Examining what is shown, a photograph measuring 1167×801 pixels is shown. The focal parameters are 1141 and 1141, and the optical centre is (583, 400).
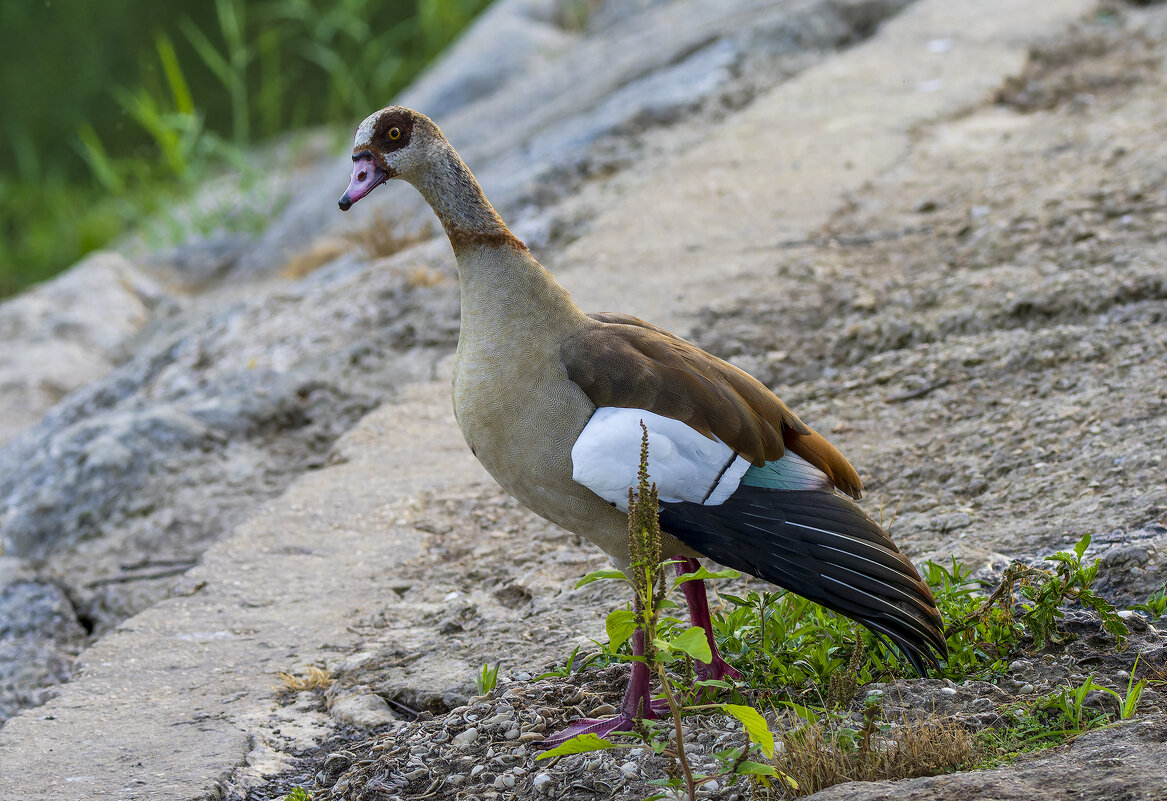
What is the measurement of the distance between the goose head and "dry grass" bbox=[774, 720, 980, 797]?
1.57 meters

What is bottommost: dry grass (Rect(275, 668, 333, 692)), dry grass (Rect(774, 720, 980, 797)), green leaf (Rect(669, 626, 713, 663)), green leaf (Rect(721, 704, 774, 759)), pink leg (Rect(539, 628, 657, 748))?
dry grass (Rect(774, 720, 980, 797))

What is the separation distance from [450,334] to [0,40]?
11.5 m

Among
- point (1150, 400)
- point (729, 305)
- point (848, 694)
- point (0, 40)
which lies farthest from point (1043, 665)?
point (0, 40)

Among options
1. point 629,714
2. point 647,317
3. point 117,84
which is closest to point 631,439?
point 629,714

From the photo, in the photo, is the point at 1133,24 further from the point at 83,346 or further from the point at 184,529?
the point at 83,346

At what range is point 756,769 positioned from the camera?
2.01 metres

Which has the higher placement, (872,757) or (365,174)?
(365,174)

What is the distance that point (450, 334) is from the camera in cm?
519

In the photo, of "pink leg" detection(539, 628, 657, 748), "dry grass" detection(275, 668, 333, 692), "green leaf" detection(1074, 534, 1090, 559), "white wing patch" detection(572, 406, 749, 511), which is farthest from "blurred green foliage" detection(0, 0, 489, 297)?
"green leaf" detection(1074, 534, 1090, 559)

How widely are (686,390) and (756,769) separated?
858 mm

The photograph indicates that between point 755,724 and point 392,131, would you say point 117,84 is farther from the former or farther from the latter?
point 755,724

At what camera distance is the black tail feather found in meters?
2.32

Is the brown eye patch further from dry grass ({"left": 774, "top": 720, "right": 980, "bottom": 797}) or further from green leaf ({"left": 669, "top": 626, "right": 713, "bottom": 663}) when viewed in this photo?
dry grass ({"left": 774, "top": 720, "right": 980, "bottom": 797})

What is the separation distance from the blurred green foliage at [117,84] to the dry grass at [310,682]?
29.0 ft
